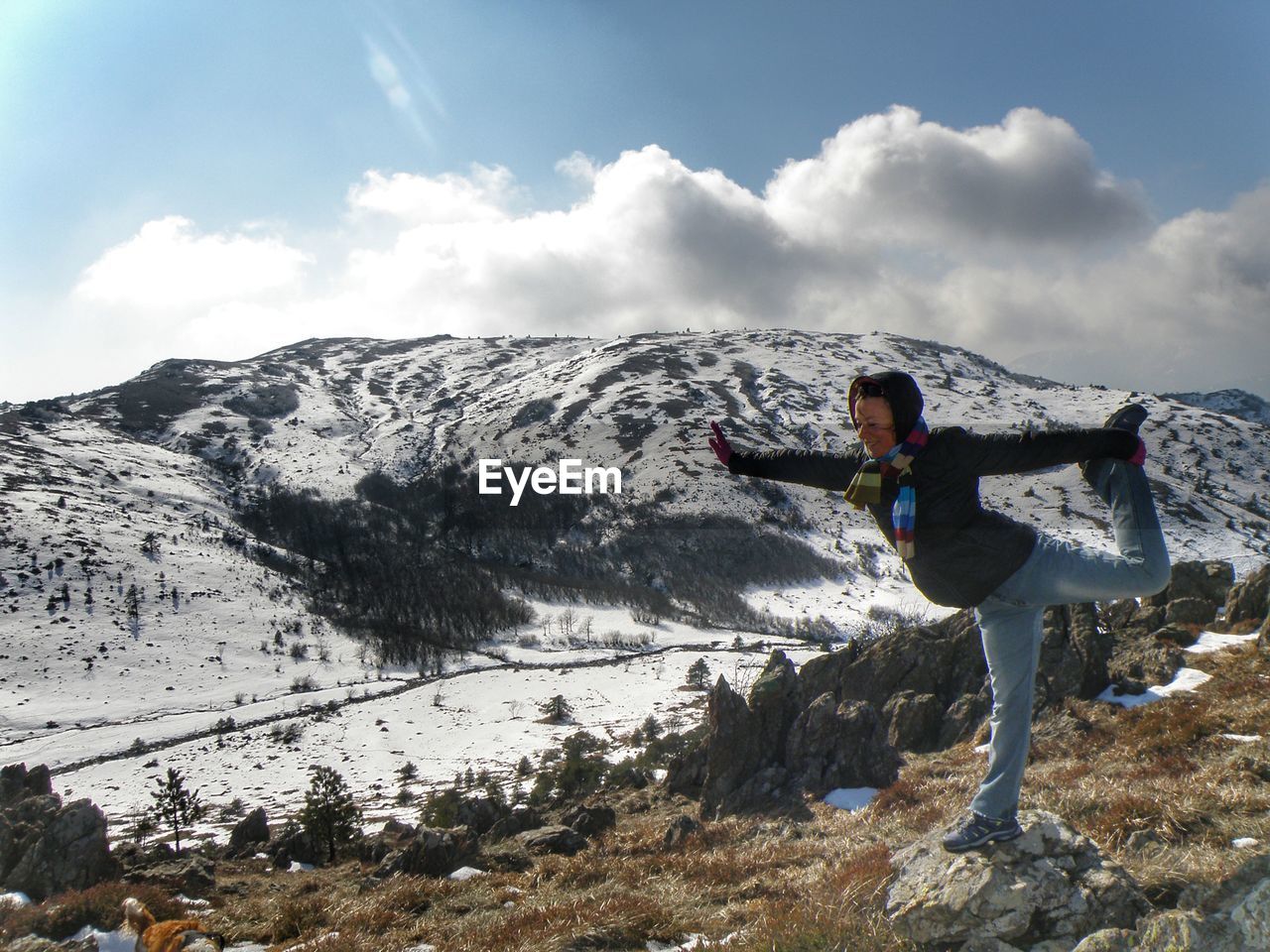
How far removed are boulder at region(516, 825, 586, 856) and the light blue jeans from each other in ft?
43.9

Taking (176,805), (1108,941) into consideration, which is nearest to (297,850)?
(176,805)

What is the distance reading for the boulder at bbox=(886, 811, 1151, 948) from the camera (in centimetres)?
426

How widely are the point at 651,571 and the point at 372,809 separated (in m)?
125

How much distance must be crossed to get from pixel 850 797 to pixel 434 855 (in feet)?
30.7

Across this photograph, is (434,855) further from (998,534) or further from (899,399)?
(899,399)

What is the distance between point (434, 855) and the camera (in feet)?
47.6

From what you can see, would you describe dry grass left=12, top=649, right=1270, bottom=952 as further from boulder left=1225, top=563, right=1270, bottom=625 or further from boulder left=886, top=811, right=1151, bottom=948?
boulder left=1225, top=563, right=1270, bottom=625

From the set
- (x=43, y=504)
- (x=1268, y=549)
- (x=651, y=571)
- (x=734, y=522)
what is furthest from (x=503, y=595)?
(x=1268, y=549)

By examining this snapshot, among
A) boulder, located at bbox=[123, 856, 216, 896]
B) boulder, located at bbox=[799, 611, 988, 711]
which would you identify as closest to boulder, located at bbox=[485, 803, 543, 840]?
boulder, located at bbox=[123, 856, 216, 896]

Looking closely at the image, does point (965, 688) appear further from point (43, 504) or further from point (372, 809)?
point (43, 504)

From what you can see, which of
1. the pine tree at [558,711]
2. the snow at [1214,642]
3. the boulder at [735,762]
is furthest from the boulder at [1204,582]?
the pine tree at [558,711]

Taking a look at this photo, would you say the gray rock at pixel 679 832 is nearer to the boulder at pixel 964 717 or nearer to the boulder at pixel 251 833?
the boulder at pixel 964 717

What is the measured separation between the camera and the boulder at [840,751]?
15.7 metres

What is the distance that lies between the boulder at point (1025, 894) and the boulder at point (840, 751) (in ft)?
38.5
